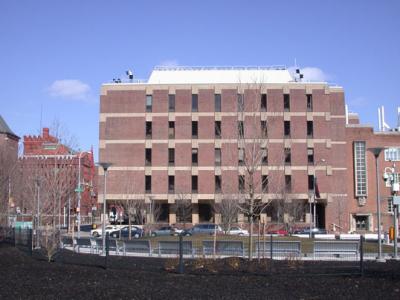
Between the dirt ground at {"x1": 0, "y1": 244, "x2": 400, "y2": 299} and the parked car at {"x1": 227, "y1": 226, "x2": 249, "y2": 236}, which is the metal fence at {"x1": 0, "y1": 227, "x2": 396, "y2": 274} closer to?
the dirt ground at {"x1": 0, "y1": 244, "x2": 400, "y2": 299}

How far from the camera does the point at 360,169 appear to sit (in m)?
74.1

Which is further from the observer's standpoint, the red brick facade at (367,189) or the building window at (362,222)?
the building window at (362,222)

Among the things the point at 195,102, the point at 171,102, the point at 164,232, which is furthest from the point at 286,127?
the point at 164,232

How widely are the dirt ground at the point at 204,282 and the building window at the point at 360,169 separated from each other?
56.4 m

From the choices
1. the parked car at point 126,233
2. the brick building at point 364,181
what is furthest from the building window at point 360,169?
the parked car at point 126,233

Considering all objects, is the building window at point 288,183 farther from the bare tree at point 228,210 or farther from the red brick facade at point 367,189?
the red brick facade at point 367,189

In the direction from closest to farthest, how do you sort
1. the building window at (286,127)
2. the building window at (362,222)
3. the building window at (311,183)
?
the building window at (311,183) < the building window at (286,127) < the building window at (362,222)

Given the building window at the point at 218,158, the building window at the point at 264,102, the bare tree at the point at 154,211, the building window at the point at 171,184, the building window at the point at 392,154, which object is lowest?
the bare tree at the point at 154,211

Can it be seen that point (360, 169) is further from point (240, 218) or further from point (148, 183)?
point (148, 183)

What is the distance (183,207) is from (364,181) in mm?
24305

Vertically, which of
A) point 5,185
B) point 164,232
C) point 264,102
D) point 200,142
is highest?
point 264,102

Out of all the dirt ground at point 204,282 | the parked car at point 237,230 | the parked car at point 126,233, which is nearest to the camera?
the dirt ground at point 204,282

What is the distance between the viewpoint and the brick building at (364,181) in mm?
73875

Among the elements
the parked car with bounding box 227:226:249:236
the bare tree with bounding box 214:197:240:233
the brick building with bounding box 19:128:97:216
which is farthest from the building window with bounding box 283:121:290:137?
the brick building with bounding box 19:128:97:216
